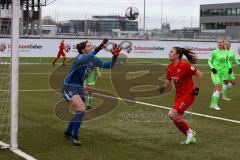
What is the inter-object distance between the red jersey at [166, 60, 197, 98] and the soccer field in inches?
39.5

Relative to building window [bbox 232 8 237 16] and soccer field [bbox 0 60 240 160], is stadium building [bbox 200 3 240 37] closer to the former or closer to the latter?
building window [bbox 232 8 237 16]

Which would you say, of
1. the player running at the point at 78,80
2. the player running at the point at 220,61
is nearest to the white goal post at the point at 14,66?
the player running at the point at 78,80

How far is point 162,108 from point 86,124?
12.1 ft

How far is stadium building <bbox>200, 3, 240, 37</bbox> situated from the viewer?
99.1m

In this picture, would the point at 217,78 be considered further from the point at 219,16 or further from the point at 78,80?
the point at 219,16

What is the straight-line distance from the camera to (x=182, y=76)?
374 inches

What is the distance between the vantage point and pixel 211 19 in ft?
339

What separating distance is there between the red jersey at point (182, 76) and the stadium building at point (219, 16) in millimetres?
89152

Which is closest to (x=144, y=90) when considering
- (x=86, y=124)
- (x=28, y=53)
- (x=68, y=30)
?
(x=86, y=124)

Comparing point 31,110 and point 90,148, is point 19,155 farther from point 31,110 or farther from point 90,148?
point 31,110

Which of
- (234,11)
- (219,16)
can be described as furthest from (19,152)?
(219,16)

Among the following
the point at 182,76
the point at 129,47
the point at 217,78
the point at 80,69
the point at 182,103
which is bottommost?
Answer: the point at 182,103

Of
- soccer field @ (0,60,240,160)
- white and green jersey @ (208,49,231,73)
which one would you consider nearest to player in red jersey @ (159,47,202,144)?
soccer field @ (0,60,240,160)

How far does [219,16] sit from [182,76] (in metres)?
95.9
